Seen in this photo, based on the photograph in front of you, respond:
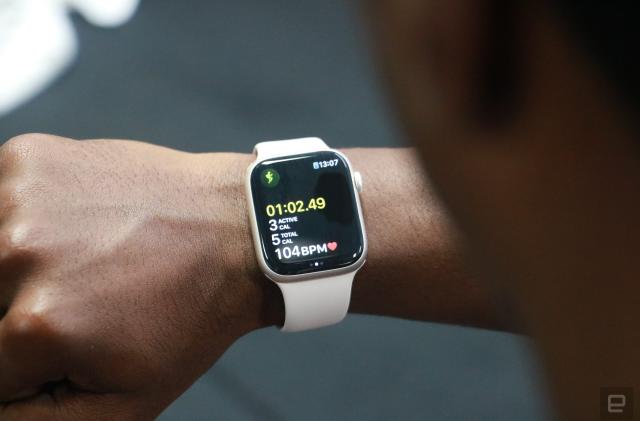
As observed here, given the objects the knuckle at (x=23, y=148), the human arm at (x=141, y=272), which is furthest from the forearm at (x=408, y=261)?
the knuckle at (x=23, y=148)

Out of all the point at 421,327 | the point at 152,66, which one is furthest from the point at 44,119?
the point at 421,327

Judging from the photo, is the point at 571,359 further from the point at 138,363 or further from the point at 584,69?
the point at 138,363

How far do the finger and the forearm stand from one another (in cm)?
23

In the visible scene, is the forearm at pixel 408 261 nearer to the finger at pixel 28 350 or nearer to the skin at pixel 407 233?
the skin at pixel 407 233

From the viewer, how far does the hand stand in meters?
0.76

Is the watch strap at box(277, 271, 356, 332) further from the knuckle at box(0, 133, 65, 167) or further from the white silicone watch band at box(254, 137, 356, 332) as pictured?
the knuckle at box(0, 133, 65, 167)

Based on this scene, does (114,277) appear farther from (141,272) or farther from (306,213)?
(306,213)

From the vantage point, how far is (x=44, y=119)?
110 centimetres

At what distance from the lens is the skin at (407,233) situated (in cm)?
29

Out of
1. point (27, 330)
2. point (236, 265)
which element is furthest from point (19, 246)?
point (236, 265)

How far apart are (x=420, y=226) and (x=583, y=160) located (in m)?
0.65

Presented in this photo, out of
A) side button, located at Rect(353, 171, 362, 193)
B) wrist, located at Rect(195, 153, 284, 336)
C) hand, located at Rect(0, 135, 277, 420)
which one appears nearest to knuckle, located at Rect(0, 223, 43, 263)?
hand, located at Rect(0, 135, 277, 420)

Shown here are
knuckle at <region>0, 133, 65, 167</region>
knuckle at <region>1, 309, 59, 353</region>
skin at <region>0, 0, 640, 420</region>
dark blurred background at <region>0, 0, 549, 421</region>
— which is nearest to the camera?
skin at <region>0, 0, 640, 420</region>

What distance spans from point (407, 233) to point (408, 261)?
0.03 meters
